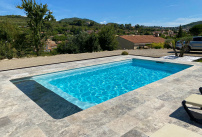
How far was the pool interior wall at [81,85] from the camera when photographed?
4.42m

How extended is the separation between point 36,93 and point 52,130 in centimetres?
285

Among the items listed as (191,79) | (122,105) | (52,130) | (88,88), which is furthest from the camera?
(88,88)

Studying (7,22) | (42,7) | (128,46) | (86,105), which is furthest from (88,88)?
(128,46)

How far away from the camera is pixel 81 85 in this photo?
23.5 feet

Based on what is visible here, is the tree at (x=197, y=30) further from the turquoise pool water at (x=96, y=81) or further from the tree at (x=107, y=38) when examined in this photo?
the turquoise pool water at (x=96, y=81)

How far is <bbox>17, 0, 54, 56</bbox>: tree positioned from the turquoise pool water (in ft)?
29.2

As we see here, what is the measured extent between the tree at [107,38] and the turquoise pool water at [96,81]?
452 inches

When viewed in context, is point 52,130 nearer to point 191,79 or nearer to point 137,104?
point 137,104

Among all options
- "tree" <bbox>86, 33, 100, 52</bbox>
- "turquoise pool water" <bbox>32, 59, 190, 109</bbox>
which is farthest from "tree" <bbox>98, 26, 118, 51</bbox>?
"turquoise pool water" <bbox>32, 59, 190, 109</bbox>

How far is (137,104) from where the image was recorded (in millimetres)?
3936

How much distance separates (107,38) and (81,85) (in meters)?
15.8

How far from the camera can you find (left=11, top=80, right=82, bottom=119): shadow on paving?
3.77 meters

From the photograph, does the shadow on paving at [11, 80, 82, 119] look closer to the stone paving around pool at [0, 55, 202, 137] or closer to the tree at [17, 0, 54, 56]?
the stone paving around pool at [0, 55, 202, 137]

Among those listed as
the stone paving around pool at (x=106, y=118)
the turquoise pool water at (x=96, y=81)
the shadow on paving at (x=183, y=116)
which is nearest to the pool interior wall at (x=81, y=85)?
the turquoise pool water at (x=96, y=81)
